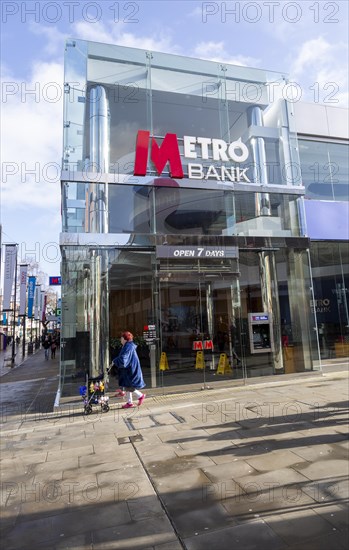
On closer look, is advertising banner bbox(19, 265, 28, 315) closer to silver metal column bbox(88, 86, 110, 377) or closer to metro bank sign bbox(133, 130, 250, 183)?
silver metal column bbox(88, 86, 110, 377)

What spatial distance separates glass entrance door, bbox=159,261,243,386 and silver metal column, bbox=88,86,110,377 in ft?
5.85

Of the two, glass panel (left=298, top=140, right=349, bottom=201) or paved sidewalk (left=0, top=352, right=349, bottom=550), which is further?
glass panel (left=298, top=140, right=349, bottom=201)

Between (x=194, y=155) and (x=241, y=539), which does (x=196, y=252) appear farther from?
(x=241, y=539)

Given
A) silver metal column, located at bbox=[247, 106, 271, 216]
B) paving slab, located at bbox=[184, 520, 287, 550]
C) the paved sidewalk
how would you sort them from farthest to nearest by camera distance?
silver metal column, located at bbox=[247, 106, 271, 216], the paved sidewalk, paving slab, located at bbox=[184, 520, 287, 550]

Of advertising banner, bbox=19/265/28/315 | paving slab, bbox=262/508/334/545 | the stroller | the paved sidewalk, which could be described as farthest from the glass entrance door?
advertising banner, bbox=19/265/28/315

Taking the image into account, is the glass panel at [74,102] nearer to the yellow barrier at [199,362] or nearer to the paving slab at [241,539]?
the yellow barrier at [199,362]

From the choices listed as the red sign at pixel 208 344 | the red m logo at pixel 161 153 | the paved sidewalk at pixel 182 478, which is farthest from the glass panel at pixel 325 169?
the paved sidewalk at pixel 182 478

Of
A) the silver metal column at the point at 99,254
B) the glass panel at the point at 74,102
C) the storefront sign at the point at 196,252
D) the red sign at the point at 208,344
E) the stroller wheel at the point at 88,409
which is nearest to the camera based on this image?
the stroller wheel at the point at 88,409

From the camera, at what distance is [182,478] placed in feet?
15.4

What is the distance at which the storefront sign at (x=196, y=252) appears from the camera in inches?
434

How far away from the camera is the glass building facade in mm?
10844

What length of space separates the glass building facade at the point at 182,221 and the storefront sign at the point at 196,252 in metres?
0.03

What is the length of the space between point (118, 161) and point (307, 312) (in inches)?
311

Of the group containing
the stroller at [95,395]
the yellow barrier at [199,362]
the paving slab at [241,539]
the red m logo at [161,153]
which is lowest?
the paving slab at [241,539]
